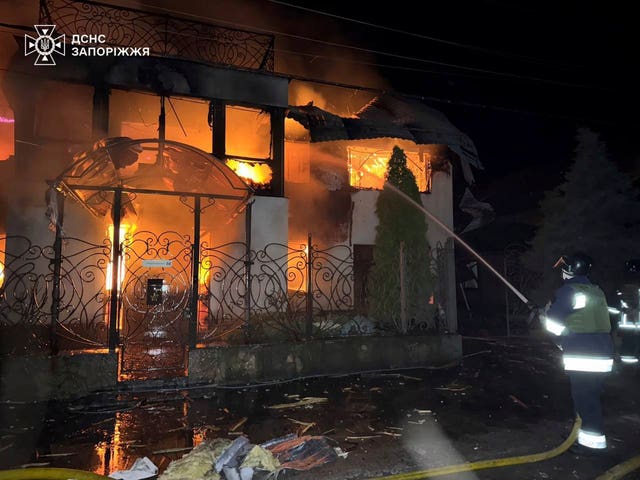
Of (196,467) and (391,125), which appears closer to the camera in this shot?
(196,467)

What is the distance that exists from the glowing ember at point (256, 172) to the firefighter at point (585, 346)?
9415mm

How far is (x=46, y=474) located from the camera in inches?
142

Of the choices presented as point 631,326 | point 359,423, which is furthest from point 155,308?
point 631,326

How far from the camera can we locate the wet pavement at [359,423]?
4.43m

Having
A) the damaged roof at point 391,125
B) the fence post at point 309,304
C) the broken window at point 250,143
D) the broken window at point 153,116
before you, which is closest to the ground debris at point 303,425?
the fence post at point 309,304

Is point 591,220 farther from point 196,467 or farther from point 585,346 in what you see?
point 196,467

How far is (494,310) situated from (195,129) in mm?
15735

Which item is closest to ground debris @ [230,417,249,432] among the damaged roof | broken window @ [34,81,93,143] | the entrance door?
the entrance door

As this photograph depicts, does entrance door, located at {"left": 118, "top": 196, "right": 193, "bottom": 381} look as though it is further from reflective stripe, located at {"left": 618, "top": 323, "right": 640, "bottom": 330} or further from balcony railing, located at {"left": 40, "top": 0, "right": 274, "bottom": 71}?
reflective stripe, located at {"left": 618, "top": 323, "right": 640, "bottom": 330}

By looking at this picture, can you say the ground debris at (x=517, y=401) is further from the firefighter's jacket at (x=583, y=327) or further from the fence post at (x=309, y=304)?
the fence post at (x=309, y=304)

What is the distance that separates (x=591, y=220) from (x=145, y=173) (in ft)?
47.6

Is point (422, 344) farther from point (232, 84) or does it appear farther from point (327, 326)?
point (232, 84)

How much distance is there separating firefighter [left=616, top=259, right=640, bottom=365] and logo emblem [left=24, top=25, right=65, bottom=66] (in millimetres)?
14890

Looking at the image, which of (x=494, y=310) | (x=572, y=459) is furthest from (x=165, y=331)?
(x=494, y=310)
